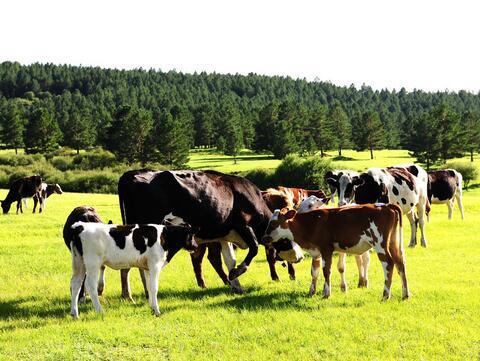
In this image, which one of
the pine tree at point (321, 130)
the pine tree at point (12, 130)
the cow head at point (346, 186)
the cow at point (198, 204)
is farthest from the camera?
the pine tree at point (321, 130)

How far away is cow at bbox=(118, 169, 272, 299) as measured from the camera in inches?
458

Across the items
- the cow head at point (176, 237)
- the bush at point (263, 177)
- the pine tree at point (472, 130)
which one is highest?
the pine tree at point (472, 130)

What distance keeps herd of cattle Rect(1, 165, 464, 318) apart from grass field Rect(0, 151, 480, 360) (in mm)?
539

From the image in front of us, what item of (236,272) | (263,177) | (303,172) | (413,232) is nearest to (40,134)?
(263,177)

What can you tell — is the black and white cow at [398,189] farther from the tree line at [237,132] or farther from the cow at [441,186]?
the tree line at [237,132]

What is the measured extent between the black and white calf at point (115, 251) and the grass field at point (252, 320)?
0.57 meters

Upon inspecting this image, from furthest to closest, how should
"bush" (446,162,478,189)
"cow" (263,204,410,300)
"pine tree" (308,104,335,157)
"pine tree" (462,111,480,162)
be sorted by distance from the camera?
"pine tree" (308,104,335,157) → "pine tree" (462,111,480,162) → "bush" (446,162,478,189) → "cow" (263,204,410,300)

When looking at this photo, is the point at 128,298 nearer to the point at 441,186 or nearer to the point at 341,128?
the point at 441,186

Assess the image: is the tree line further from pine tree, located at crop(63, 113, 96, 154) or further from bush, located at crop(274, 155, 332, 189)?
bush, located at crop(274, 155, 332, 189)

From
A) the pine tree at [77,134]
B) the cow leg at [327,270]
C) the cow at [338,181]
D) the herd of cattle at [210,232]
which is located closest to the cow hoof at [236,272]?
the herd of cattle at [210,232]

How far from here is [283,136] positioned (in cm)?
10181

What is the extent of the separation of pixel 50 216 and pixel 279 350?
2398 centimetres

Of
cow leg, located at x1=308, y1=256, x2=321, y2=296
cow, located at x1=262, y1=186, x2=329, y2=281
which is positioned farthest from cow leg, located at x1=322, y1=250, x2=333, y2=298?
cow, located at x1=262, y1=186, x2=329, y2=281

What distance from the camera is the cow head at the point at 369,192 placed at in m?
17.4
